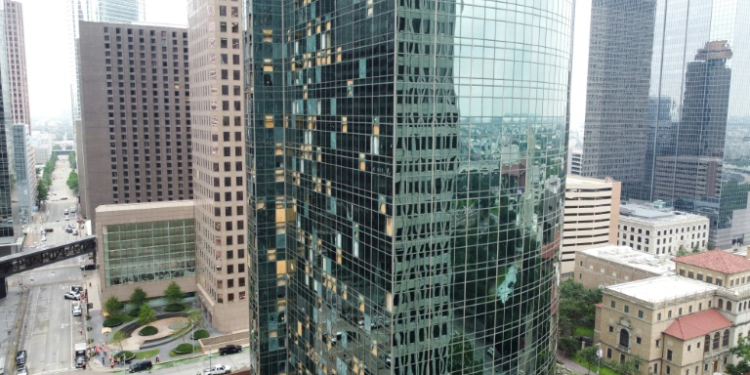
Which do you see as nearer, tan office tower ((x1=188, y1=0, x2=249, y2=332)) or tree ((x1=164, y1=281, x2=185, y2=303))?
tan office tower ((x1=188, y1=0, x2=249, y2=332))

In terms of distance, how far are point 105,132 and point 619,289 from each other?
455 feet

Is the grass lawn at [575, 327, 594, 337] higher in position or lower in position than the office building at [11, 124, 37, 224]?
lower

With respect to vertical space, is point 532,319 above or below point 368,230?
below

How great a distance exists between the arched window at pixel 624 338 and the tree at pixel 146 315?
86.9m

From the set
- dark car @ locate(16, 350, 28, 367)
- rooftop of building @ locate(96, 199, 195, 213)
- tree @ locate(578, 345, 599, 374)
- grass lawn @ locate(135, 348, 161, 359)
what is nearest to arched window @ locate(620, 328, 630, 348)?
tree @ locate(578, 345, 599, 374)

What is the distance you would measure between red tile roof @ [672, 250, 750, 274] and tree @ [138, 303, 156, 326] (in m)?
102

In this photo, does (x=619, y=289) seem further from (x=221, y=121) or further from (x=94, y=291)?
(x=94, y=291)

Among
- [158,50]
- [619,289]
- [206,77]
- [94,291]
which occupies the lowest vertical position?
[94,291]

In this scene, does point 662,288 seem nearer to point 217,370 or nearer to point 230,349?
point 230,349

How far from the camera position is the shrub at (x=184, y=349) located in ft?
339

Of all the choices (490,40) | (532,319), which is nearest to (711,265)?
(532,319)

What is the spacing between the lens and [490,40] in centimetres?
5034

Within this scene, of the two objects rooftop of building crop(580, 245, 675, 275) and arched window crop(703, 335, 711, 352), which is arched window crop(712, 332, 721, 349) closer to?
arched window crop(703, 335, 711, 352)

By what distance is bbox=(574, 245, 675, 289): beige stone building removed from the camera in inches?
4663
